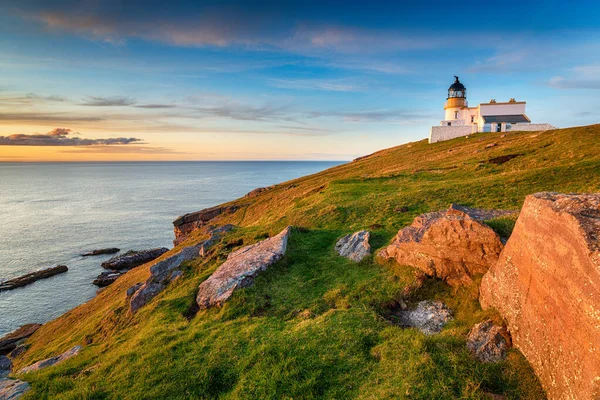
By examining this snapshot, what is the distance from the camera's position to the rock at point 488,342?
9.27 meters

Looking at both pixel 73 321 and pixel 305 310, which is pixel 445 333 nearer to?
pixel 305 310

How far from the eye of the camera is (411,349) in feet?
32.9

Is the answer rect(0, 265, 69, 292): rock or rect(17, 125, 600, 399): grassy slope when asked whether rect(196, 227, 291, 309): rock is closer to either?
rect(17, 125, 600, 399): grassy slope

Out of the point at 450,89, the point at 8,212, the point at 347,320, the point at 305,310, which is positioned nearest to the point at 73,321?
the point at 305,310

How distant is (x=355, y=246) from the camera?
19297mm

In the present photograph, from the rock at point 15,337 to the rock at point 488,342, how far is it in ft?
134

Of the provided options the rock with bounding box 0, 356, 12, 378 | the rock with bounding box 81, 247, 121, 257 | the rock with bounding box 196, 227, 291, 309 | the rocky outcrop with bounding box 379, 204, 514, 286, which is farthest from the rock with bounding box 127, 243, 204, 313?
the rock with bounding box 81, 247, 121, 257

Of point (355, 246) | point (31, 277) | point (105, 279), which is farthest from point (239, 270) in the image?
point (31, 277)

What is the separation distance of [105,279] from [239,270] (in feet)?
138

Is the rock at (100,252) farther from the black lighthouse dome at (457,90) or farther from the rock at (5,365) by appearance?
the black lighthouse dome at (457,90)

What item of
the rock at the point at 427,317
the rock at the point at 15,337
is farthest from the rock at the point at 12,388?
the rock at the point at 15,337

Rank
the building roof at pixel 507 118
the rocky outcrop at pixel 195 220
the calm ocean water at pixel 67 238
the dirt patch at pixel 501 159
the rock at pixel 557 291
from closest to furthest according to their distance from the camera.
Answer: the rock at pixel 557 291 → the dirt patch at pixel 501 159 → the calm ocean water at pixel 67 238 → the rocky outcrop at pixel 195 220 → the building roof at pixel 507 118

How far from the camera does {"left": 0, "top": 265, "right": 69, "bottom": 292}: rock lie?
4834 cm

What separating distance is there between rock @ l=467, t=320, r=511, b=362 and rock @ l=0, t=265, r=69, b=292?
208 ft
